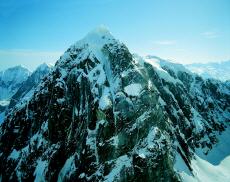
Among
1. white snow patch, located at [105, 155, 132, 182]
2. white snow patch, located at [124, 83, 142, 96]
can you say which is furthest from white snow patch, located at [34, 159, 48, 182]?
white snow patch, located at [124, 83, 142, 96]

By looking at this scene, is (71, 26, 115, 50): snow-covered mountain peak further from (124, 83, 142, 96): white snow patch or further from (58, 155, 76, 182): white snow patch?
(58, 155, 76, 182): white snow patch

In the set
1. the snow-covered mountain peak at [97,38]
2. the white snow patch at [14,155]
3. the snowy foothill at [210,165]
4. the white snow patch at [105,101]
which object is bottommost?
the snowy foothill at [210,165]

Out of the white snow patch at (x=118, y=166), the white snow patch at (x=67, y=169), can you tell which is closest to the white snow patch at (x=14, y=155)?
the white snow patch at (x=67, y=169)

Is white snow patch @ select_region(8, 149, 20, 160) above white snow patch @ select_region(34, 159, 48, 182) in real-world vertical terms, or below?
above

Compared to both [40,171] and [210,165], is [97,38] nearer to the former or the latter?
[40,171]

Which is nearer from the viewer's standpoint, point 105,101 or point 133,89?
point 105,101

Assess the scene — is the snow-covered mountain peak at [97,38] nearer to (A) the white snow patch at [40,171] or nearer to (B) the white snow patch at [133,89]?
(B) the white snow patch at [133,89]

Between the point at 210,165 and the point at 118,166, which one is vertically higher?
the point at 118,166

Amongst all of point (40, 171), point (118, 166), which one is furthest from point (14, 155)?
point (118, 166)

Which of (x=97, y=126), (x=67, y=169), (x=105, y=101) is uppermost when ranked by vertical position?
(x=105, y=101)
